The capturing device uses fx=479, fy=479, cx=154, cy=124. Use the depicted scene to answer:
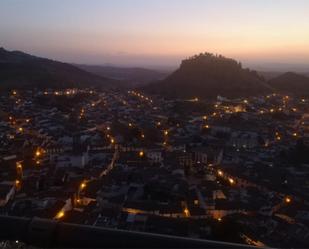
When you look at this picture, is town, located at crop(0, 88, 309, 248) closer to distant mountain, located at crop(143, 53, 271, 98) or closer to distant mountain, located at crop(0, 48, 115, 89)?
distant mountain, located at crop(143, 53, 271, 98)

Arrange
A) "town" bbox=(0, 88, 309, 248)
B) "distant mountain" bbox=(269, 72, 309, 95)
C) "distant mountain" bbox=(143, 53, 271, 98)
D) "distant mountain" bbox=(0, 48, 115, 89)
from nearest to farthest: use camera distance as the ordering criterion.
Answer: "town" bbox=(0, 88, 309, 248) < "distant mountain" bbox=(143, 53, 271, 98) < "distant mountain" bbox=(0, 48, 115, 89) < "distant mountain" bbox=(269, 72, 309, 95)

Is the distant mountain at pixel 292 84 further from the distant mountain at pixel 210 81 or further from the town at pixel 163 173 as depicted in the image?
the town at pixel 163 173

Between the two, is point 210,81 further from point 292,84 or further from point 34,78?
point 34,78

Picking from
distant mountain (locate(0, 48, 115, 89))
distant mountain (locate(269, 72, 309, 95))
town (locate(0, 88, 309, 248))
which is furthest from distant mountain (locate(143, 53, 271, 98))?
town (locate(0, 88, 309, 248))

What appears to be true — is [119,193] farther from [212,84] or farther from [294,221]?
[212,84]

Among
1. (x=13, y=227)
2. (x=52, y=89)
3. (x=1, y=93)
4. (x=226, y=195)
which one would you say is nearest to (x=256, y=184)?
(x=226, y=195)
